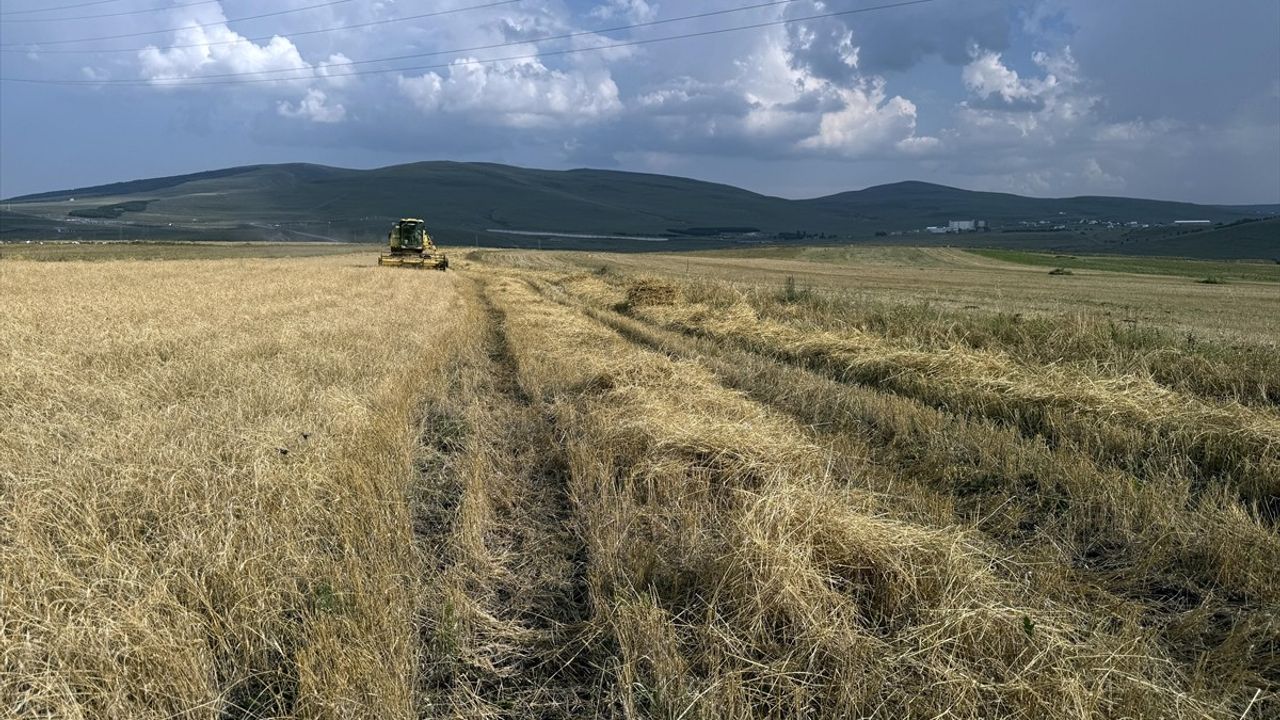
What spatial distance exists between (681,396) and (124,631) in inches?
229

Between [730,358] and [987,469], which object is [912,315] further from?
[987,469]

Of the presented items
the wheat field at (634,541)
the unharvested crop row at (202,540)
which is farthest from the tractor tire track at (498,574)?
the unharvested crop row at (202,540)

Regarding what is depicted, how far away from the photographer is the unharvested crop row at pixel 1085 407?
607 centimetres

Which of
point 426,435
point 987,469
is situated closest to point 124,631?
point 426,435

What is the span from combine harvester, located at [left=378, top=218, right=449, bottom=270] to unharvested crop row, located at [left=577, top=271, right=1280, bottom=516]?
31471 mm

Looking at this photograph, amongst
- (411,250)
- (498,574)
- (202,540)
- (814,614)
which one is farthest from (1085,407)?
(411,250)

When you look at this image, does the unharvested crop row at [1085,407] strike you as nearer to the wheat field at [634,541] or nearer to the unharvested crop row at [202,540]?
the wheat field at [634,541]

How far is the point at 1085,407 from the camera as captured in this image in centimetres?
749

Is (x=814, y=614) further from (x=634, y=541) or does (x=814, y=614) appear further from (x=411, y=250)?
(x=411, y=250)

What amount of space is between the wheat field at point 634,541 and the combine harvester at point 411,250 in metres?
31.9

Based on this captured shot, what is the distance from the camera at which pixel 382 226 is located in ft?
490

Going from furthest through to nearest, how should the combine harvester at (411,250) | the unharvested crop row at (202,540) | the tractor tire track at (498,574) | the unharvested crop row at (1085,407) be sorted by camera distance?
1. the combine harvester at (411,250)
2. the unharvested crop row at (1085,407)
3. the tractor tire track at (498,574)
4. the unharvested crop row at (202,540)

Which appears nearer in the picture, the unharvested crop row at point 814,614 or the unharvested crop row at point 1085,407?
the unharvested crop row at point 814,614

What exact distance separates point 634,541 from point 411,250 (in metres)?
40.2
